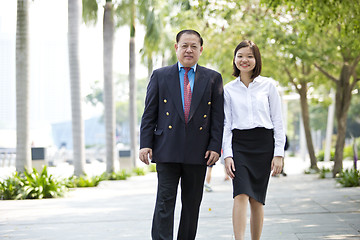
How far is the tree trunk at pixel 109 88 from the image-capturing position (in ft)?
57.1

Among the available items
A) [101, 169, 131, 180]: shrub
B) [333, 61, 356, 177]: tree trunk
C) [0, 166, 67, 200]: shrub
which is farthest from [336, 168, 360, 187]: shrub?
[101, 169, 131, 180]: shrub

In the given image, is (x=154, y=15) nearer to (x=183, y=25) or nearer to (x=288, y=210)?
(x=183, y=25)

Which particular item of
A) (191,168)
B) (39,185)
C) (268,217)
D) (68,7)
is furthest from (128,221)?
(68,7)

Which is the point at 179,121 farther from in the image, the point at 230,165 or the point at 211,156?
the point at 230,165

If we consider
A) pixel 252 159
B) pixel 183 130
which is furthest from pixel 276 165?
pixel 183 130

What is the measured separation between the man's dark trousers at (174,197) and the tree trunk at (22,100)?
771 cm

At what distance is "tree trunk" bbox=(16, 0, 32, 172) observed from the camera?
11.6 meters

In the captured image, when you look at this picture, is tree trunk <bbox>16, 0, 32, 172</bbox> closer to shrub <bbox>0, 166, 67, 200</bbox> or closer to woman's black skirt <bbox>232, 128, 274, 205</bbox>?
shrub <bbox>0, 166, 67, 200</bbox>

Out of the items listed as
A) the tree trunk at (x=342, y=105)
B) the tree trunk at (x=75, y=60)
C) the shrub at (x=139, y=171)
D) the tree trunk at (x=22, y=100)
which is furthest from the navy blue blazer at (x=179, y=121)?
the shrub at (x=139, y=171)

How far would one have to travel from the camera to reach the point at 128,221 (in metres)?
7.33

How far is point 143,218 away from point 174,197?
3.30 m

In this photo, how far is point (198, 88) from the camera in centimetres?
449

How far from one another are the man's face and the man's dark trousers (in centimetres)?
87

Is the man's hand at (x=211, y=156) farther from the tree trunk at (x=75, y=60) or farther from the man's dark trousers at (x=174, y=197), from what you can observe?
the tree trunk at (x=75, y=60)
